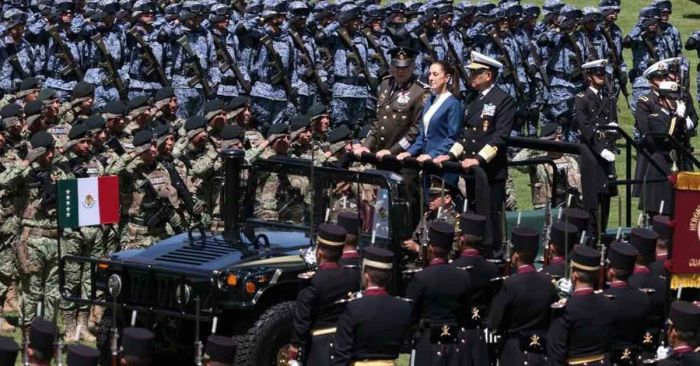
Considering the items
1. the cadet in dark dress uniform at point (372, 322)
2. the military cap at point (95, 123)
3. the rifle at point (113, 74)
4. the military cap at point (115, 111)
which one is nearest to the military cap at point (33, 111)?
the military cap at point (115, 111)

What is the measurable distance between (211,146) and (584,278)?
7595 millimetres

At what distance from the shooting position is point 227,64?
25984 millimetres

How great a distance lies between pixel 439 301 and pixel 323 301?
0.91 m

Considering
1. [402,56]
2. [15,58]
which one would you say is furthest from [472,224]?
[15,58]

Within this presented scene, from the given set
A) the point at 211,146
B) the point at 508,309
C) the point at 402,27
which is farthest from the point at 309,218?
the point at 402,27

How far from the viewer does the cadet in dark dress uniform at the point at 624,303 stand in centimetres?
1352

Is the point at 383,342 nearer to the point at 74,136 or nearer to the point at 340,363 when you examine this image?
the point at 340,363

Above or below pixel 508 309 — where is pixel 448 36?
above

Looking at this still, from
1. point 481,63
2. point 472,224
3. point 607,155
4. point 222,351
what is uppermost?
point 481,63

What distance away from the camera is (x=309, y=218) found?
52.7ft

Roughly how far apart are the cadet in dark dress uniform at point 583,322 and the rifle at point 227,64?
13039mm

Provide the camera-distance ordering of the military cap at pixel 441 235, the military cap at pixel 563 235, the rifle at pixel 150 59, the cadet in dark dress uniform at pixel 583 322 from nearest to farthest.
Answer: the cadet in dark dress uniform at pixel 583 322 → the military cap at pixel 441 235 → the military cap at pixel 563 235 → the rifle at pixel 150 59

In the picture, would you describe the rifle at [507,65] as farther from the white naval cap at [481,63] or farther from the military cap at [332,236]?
the military cap at [332,236]

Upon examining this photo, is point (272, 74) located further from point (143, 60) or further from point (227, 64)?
point (143, 60)
